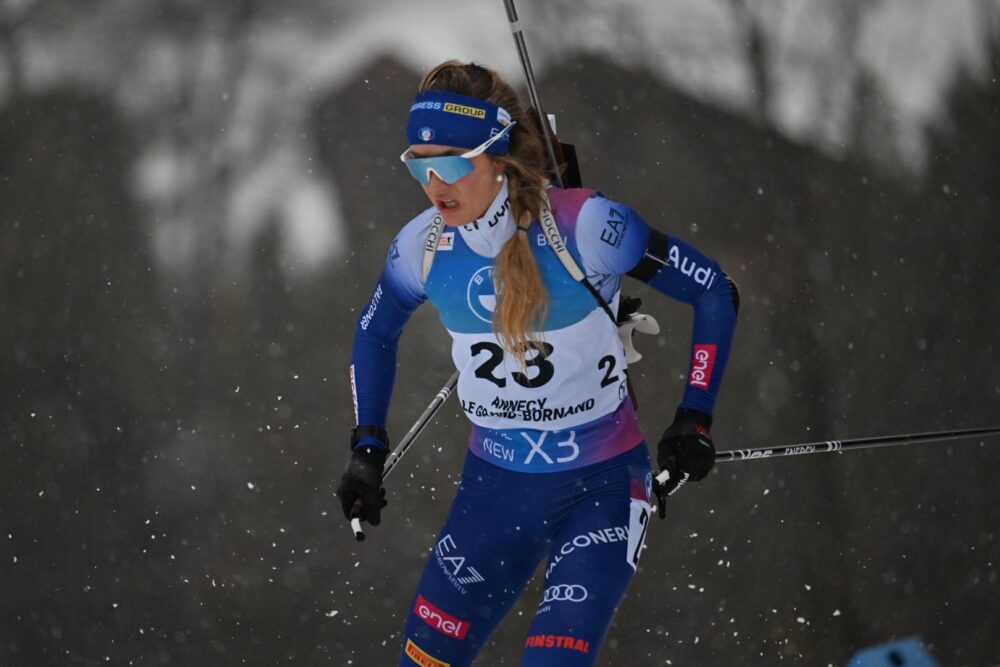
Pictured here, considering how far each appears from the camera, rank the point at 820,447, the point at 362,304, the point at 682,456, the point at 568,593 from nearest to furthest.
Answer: the point at 568,593 → the point at 682,456 → the point at 820,447 → the point at 362,304

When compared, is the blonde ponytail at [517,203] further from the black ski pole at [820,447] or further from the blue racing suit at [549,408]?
the black ski pole at [820,447]

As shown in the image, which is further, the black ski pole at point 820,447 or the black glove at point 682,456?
the black ski pole at point 820,447

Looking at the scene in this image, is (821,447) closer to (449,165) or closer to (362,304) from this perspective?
(449,165)

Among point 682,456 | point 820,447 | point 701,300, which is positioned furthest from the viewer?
point 820,447

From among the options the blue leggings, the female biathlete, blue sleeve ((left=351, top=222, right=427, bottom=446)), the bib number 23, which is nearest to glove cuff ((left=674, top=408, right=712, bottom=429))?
the female biathlete

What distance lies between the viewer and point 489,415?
9.64ft

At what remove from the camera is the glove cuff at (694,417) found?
2.85 meters

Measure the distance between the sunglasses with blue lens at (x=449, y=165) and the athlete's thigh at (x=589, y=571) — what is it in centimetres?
80

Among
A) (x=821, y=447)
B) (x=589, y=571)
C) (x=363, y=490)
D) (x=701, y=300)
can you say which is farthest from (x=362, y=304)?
(x=589, y=571)

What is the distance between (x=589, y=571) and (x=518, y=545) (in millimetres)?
253

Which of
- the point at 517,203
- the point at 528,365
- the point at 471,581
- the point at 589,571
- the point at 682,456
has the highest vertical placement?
A: the point at 517,203

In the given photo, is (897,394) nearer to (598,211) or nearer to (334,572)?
(334,572)

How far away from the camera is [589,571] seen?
106 inches

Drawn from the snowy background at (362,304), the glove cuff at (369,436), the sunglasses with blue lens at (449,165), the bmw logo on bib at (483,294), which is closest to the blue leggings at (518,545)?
the glove cuff at (369,436)
